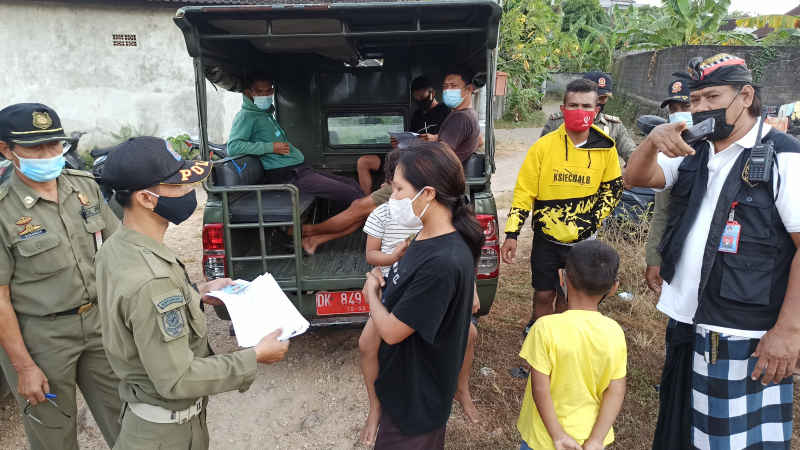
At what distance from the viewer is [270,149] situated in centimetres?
444

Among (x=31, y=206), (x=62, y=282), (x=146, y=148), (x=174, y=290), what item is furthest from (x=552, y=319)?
(x=31, y=206)

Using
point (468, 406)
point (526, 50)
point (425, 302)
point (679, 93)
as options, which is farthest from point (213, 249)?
point (526, 50)

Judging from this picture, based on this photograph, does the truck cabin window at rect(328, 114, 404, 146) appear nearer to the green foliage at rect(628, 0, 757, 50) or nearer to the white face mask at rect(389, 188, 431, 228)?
the white face mask at rect(389, 188, 431, 228)

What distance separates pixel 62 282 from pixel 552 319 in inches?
86.1

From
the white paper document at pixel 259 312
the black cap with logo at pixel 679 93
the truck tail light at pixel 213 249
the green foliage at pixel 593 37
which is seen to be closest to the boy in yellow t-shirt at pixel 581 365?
the white paper document at pixel 259 312

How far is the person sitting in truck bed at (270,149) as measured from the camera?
14.5 ft

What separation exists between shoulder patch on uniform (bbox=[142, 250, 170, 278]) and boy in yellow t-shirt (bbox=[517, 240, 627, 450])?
1350 millimetres

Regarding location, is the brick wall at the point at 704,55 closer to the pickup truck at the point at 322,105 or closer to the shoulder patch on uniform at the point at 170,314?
the pickup truck at the point at 322,105

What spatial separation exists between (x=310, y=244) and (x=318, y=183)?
24.2 inches

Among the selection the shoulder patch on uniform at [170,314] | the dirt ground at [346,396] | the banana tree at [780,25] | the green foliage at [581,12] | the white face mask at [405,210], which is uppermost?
the green foliage at [581,12]

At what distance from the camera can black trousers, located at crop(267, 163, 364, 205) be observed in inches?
176

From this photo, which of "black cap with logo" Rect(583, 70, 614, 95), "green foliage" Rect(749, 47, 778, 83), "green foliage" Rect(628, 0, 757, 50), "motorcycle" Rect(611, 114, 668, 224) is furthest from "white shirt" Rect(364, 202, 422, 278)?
"green foliage" Rect(628, 0, 757, 50)

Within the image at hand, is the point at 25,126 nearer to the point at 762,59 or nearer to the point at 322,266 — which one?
the point at 322,266

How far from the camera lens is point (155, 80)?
36.9ft
